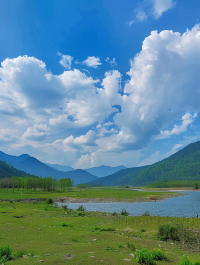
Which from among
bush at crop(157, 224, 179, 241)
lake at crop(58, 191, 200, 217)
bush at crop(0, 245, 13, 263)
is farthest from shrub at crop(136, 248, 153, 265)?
lake at crop(58, 191, 200, 217)

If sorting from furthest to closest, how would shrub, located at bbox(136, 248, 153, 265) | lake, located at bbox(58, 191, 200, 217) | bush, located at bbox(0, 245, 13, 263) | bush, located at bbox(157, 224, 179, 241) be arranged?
1. lake, located at bbox(58, 191, 200, 217)
2. bush, located at bbox(157, 224, 179, 241)
3. shrub, located at bbox(136, 248, 153, 265)
4. bush, located at bbox(0, 245, 13, 263)

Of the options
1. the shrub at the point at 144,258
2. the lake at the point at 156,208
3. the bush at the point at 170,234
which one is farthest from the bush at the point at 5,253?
the lake at the point at 156,208

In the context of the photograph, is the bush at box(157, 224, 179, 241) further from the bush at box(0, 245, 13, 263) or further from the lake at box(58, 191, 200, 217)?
the lake at box(58, 191, 200, 217)

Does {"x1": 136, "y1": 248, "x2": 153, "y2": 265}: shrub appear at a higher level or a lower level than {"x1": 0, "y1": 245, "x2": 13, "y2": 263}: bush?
lower

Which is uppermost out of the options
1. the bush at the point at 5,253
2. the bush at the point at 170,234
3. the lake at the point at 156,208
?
the bush at the point at 5,253

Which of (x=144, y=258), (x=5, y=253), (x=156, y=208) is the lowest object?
(x=156, y=208)

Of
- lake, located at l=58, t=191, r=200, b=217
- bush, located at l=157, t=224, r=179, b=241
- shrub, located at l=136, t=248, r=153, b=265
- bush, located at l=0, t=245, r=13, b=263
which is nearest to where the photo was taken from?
bush, located at l=0, t=245, r=13, b=263

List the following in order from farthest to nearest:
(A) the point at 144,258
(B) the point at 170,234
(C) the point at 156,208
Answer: (C) the point at 156,208 < (B) the point at 170,234 < (A) the point at 144,258

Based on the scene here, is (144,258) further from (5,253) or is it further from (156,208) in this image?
(156,208)

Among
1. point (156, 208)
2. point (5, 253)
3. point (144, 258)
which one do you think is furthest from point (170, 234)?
point (156, 208)

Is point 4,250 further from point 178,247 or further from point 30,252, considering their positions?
point 178,247

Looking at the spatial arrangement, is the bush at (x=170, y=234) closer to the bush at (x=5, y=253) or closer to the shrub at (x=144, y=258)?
the shrub at (x=144, y=258)

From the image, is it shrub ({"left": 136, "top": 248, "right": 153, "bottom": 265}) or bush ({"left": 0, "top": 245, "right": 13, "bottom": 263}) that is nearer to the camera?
bush ({"left": 0, "top": 245, "right": 13, "bottom": 263})

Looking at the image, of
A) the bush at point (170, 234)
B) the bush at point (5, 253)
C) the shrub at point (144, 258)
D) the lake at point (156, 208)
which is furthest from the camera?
the lake at point (156, 208)
